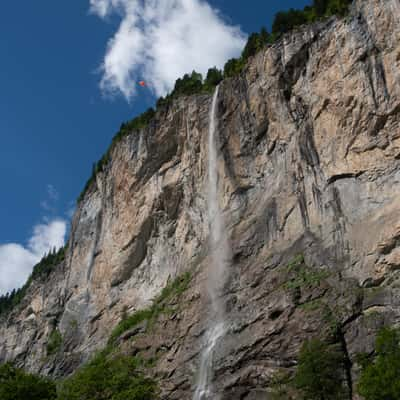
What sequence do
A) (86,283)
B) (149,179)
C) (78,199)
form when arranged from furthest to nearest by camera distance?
(78,199) → (86,283) → (149,179)

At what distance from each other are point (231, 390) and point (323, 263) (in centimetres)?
720

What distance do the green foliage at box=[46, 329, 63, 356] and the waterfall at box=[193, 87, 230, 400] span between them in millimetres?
20567

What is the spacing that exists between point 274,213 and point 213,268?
5.00 metres

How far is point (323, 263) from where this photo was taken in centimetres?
2580

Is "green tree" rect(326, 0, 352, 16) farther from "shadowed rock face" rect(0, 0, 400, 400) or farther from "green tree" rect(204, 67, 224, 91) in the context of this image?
"green tree" rect(204, 67, 224, 91)

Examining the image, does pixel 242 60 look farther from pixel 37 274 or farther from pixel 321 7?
pixel 37 274

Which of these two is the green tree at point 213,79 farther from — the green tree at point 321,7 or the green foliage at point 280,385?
the green foliage at point 280,385

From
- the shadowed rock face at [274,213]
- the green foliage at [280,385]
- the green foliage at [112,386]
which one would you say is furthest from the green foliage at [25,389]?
the green foliage at [280,385]

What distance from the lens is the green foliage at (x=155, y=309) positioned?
3381cm

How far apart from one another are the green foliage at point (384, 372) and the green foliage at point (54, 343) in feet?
110

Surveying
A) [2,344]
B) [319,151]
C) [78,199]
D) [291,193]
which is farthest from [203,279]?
[2,344]

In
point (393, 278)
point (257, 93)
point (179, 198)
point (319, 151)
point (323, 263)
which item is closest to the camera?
point (393, 278)

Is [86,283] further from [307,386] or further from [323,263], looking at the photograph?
[307,386]

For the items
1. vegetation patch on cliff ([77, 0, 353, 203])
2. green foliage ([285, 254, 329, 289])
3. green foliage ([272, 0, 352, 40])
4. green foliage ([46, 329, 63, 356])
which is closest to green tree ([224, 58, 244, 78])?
vegetation patch on cliff ([77, 0, 353, 203])
